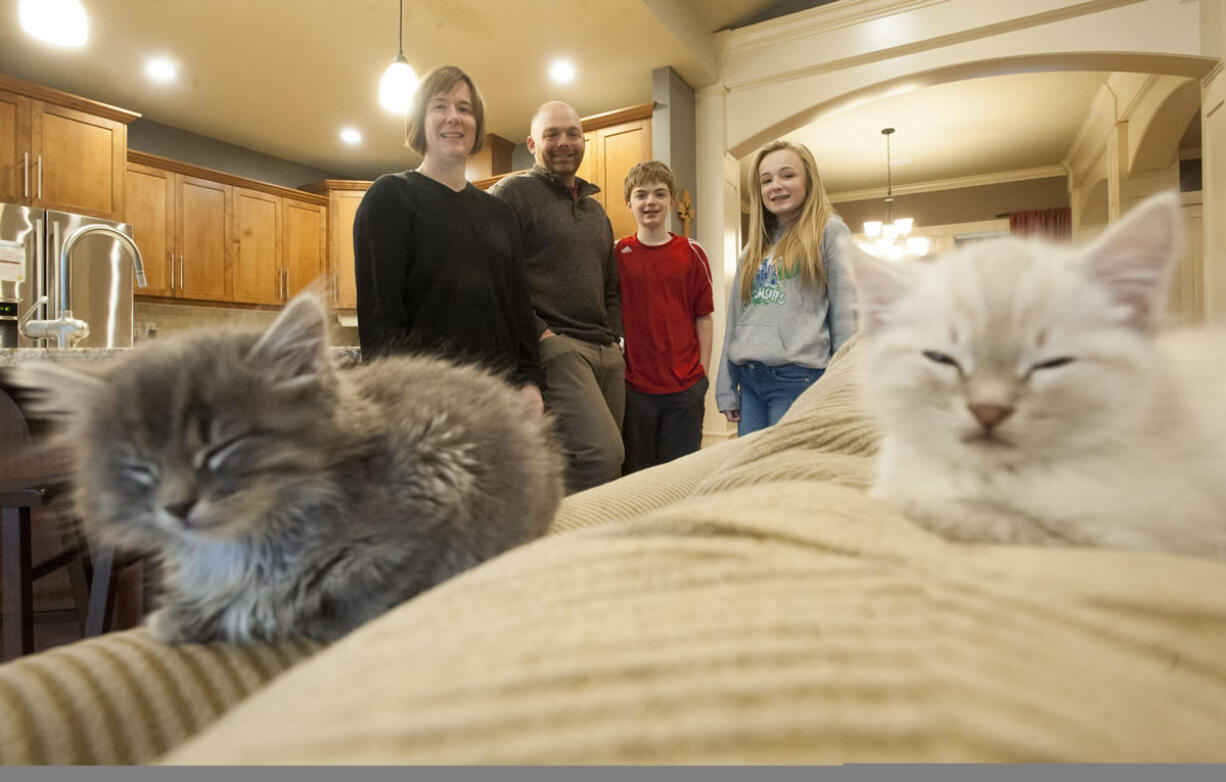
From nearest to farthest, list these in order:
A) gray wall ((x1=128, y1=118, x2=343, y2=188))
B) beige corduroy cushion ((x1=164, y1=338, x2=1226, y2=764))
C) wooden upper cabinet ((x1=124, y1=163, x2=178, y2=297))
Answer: beige corduroy cushion ((x1=164, y1=338, x2=1226, y2=764)) < wooden upper cabinet ((x1=124, y1=163, x2=178, y2=297)) < gray wall ((x1=128, y1=118, x2=343, y2=188))

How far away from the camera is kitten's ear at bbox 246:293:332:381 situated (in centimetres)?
69

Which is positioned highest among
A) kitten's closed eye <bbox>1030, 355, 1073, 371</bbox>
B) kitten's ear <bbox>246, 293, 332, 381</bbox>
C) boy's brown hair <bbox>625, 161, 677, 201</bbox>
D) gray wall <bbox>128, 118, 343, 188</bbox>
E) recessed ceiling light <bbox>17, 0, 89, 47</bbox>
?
gray wall <bbox>128, 118, 343, 188</bbox>

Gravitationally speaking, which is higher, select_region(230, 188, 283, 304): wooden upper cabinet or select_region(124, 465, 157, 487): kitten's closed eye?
select_region(230, 188, 283, 304): wooden upper cabinet

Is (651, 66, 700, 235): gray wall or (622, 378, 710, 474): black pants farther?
(651, 66, 700, 235): gray wall

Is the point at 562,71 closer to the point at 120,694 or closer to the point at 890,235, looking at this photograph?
the point at 890,235

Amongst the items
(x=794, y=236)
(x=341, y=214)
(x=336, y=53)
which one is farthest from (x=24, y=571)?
(x=341, y=214)

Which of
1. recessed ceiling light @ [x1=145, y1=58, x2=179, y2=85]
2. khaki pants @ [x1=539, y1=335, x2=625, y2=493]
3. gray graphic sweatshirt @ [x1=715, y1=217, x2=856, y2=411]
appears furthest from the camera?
recessed ceiling light @ [x1=145, y1=58, x2=179, y2=85]

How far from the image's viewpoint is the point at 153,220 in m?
6.98

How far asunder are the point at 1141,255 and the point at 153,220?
336 inches

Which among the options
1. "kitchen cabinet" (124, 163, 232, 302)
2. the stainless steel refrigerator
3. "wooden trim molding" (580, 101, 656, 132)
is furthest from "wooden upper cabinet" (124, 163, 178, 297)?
"wooden trim molding" (580, 101, 656, 132)

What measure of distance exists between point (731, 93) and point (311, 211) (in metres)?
5.45

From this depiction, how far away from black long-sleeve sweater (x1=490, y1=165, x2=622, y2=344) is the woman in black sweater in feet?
1.80

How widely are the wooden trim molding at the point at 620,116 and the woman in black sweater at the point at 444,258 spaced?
4082mm

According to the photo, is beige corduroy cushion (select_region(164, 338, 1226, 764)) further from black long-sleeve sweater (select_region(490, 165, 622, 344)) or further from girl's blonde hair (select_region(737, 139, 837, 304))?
black long-sleeve sweater (select_region(490, 165, 622, 344))
